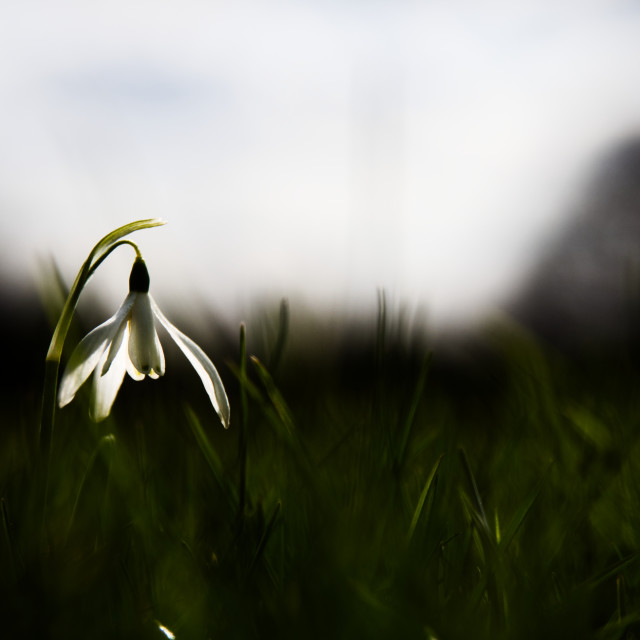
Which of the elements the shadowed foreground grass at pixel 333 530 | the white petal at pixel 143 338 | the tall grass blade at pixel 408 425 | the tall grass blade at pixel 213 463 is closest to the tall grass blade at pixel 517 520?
the shadowed foreground grass at pixel 333 530

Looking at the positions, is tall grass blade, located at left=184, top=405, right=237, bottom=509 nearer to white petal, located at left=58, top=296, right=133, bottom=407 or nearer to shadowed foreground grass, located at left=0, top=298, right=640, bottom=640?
shadowed foreground grass, located at left=0, top=298, right=640, bottom=640

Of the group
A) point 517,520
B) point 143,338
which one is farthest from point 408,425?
point 143,338

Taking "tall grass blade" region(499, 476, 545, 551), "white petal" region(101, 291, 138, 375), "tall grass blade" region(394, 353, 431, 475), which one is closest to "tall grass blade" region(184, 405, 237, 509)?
"white petal" region(101, 291, 138, 375)

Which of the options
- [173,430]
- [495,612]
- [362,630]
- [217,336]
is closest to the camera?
[362,630]

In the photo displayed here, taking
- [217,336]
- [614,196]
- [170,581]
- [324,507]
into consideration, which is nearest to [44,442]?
[170,581]

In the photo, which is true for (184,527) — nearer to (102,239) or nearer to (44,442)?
(44,442)

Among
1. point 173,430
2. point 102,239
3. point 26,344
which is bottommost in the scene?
point 26,344

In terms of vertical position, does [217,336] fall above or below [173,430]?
above

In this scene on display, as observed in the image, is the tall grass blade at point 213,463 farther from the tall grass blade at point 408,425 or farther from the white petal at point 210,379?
the tall grass blade at point 408,425
